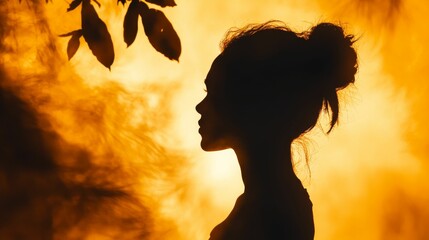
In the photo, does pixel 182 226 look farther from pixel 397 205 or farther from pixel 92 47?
pixel 92 47

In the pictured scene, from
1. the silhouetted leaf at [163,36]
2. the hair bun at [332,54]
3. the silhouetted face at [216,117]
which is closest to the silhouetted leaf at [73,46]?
the silhouetted leaf at [163,36]

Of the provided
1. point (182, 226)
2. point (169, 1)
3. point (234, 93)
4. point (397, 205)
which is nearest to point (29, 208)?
point (182, 226)

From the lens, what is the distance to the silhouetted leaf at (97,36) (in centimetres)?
78

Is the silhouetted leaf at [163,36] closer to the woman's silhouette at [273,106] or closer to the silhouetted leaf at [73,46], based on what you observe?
the silhouetted leaf at [73,46]

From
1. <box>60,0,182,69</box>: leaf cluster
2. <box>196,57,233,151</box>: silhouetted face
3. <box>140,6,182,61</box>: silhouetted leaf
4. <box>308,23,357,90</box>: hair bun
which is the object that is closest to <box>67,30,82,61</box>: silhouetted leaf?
<box>60,0,182,69</box>: leaf cluster

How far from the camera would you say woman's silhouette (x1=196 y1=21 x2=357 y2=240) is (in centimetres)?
104

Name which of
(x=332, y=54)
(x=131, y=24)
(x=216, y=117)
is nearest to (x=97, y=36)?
(x=131, y=24)

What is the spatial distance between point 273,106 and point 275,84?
5 centimetres

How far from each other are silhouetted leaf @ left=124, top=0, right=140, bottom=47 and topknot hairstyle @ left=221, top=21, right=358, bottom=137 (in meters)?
0.36

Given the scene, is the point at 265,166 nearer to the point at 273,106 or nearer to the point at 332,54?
the point at 273,106

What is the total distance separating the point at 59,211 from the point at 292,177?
8.21 ft

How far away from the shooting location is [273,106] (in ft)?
3.51

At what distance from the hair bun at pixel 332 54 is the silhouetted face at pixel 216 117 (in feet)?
0.70

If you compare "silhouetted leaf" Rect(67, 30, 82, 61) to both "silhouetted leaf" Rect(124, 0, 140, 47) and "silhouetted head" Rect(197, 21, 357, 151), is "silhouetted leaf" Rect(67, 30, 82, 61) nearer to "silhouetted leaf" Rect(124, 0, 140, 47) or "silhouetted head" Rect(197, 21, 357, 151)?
"silhouetted leaf" Rect(124, 0, 140, 47)
